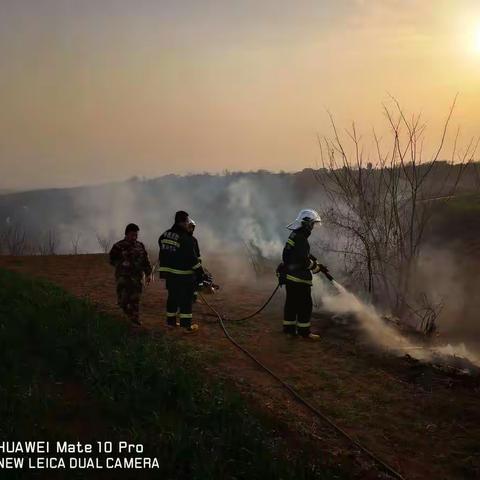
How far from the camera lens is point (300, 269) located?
8.73m

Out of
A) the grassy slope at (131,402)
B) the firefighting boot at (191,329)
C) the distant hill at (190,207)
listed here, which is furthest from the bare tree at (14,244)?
the grassy slope at (131,402)

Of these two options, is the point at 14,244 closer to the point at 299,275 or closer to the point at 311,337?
the point at 299,275

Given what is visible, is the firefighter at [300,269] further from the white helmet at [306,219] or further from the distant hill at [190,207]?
the distant hill at [190,207]

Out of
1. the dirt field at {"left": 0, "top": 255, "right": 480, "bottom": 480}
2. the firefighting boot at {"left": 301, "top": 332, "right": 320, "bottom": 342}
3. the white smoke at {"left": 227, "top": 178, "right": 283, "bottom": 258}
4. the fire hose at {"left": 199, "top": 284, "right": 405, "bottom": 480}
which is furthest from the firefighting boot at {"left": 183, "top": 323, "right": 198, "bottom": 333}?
the white smoke at {"left": 227, "top": 178, "right": 283, "bottom": 258}

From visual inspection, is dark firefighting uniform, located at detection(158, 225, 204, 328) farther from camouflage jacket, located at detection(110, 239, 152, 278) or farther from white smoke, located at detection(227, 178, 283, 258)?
white smoke, located at detection(227, 178, 283, 258)

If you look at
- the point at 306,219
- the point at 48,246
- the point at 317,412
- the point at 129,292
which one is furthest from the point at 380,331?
the point at 48,246

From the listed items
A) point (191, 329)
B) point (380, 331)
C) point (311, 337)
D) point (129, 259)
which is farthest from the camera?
point (380, 331)

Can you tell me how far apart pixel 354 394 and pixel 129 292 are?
4.20 metres

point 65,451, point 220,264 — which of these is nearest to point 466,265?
point 220,264

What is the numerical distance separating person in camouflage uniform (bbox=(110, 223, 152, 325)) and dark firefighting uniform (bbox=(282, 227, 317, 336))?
2.43m

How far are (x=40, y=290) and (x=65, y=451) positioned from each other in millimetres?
6459

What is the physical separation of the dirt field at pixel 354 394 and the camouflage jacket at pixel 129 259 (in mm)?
1135

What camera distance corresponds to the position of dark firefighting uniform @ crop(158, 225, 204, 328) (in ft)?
28.1

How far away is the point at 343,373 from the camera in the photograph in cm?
718
